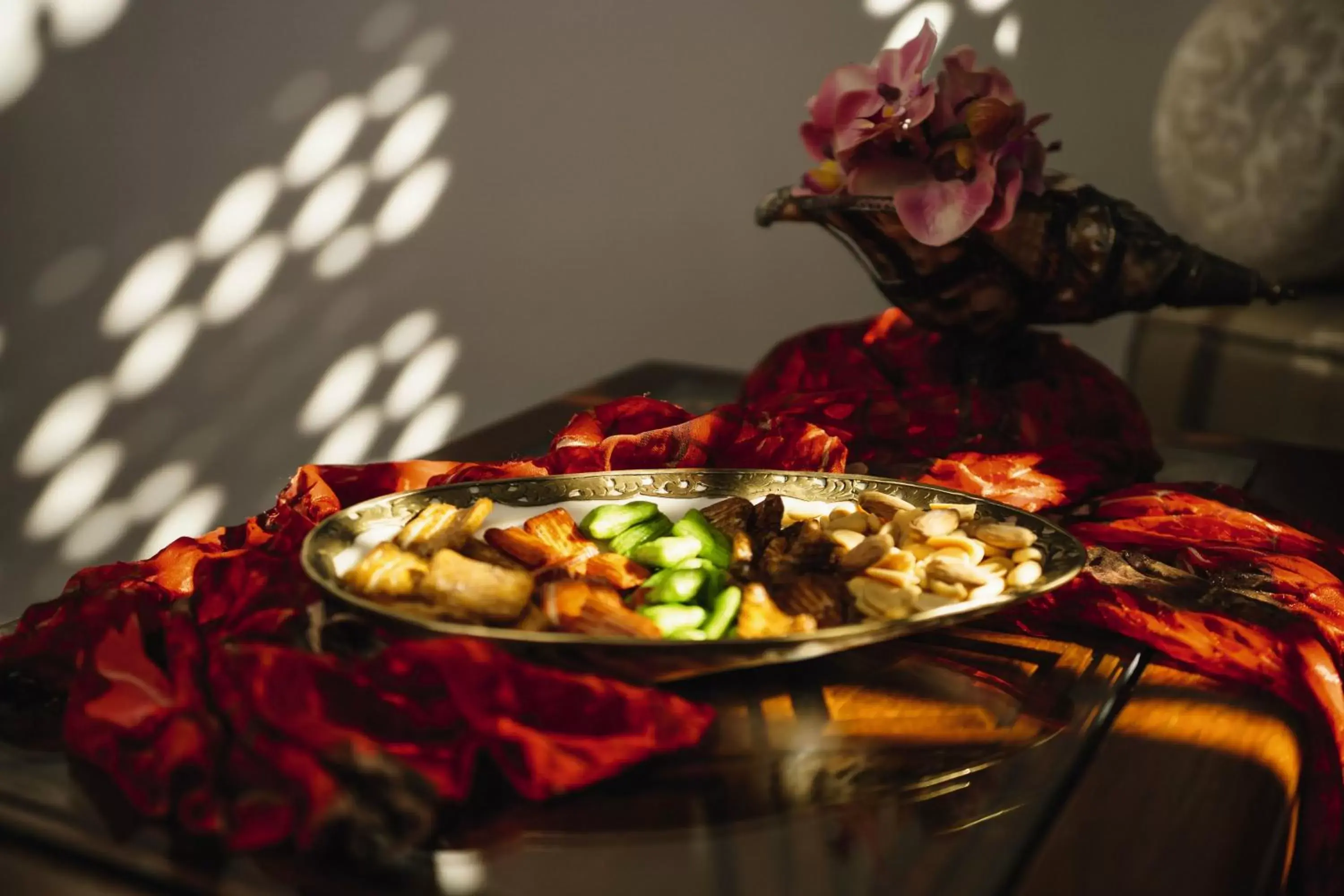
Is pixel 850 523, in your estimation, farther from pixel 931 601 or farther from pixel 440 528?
pixel 440 528

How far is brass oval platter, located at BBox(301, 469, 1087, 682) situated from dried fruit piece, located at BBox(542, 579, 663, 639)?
10 mm

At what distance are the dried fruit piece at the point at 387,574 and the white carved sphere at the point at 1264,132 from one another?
4.08 ft

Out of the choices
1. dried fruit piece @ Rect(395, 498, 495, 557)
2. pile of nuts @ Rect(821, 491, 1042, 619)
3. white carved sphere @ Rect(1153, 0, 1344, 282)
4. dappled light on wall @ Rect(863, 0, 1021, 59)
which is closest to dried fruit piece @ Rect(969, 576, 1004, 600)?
pile of nuts @ Rect(821, 491, 1042, 619)

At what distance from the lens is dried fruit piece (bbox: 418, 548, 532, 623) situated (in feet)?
1.67

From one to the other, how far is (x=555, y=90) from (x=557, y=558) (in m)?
1.67

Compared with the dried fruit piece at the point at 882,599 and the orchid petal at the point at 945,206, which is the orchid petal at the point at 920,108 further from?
the dried fruit piece at the point at 882,599

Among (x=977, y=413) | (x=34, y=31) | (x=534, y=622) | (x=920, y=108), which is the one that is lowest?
(x=977, y=413)

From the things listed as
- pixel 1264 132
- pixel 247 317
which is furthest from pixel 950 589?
pixel 247 317

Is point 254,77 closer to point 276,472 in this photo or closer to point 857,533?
point 276,472

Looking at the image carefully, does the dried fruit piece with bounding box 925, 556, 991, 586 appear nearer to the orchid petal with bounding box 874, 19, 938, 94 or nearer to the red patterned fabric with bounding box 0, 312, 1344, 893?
the red patterned fabric with bounding box 0, 312, 1344, 893

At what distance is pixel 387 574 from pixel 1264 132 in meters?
1.26

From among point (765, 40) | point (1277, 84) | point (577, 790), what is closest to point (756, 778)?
point (577, 790)

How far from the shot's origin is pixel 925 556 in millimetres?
579

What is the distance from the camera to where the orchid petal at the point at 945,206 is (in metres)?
0.84
